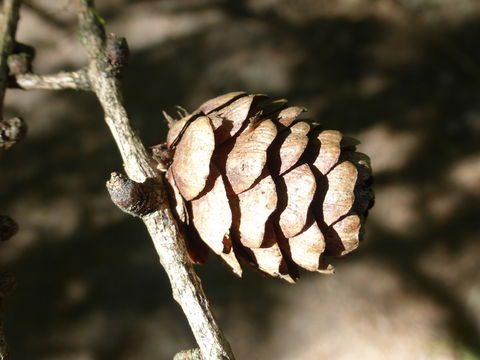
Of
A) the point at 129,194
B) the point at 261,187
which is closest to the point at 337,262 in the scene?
the point at 261,187

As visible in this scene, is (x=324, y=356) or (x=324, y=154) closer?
(x=324, y=154)

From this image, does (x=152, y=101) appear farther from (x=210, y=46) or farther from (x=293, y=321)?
(x=293, y=321)

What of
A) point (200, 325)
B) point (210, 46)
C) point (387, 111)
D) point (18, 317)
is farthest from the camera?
point (210, 46)

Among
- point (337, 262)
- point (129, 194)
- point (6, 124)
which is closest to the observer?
point (129, 194)

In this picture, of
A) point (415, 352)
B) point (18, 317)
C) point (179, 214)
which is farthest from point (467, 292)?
point (18, 317)

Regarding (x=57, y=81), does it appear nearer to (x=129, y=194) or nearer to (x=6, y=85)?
(x=6, y=85)

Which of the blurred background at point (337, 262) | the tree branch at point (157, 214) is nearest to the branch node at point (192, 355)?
the tree branch at point (157, 214)
